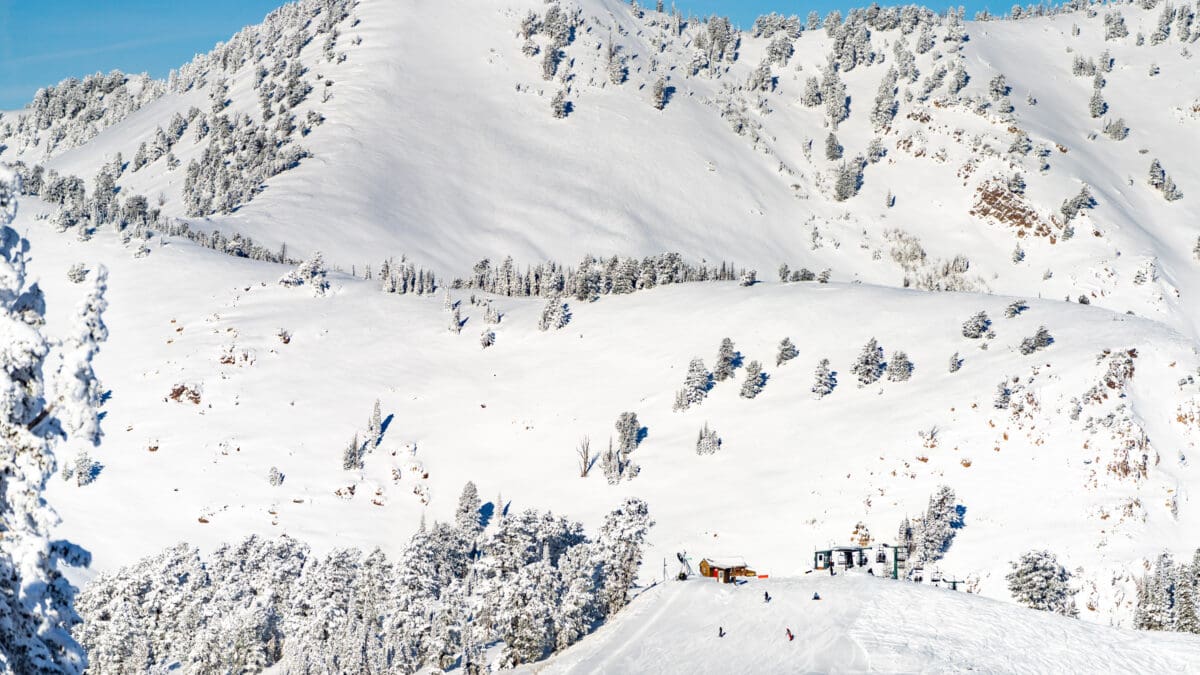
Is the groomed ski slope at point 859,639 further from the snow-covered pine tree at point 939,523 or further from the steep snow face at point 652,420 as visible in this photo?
the steep snow face at point 652,420

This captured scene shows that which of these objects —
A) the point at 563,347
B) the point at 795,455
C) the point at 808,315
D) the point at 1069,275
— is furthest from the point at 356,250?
the point at 1069,275

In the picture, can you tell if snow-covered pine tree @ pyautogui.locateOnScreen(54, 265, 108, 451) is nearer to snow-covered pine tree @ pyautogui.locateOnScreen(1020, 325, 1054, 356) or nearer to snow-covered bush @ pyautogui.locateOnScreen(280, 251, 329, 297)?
snow-covered pine tree @ pyautogui.locateOnScreen(1020, 325, 1054, 356)

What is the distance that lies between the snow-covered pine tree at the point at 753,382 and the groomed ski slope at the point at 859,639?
46.5 metres

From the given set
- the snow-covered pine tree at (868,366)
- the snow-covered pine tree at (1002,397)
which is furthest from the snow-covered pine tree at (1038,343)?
the snow-covered pine tree at (868,366)

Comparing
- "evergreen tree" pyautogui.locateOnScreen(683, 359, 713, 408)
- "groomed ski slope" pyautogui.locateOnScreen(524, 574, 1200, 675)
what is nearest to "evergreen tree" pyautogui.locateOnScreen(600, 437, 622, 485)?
"evergreen tree" pyautogui.locateOnScreen(683, 359, 713, 408)

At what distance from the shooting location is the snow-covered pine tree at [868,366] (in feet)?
371

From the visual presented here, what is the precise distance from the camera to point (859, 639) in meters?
54.3

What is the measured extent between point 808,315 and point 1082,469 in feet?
152

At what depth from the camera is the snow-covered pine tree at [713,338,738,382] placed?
121 meters

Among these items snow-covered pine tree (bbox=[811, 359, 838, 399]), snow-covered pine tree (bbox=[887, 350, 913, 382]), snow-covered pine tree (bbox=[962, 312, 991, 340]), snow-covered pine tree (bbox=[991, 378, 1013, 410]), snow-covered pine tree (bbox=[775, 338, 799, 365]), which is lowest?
snow-covered pine tree (bbox=[991, 378, 1013, 410])

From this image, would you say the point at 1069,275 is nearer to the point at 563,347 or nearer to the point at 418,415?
the point at 563,347

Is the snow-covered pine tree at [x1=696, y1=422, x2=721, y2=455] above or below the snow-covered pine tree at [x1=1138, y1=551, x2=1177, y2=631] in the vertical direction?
above

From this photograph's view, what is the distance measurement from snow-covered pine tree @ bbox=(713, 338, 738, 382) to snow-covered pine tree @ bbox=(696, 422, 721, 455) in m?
12.6

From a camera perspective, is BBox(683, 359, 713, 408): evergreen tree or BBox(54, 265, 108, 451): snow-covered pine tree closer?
BBox(54, 265, 108, 451): snow-covered pine tree
